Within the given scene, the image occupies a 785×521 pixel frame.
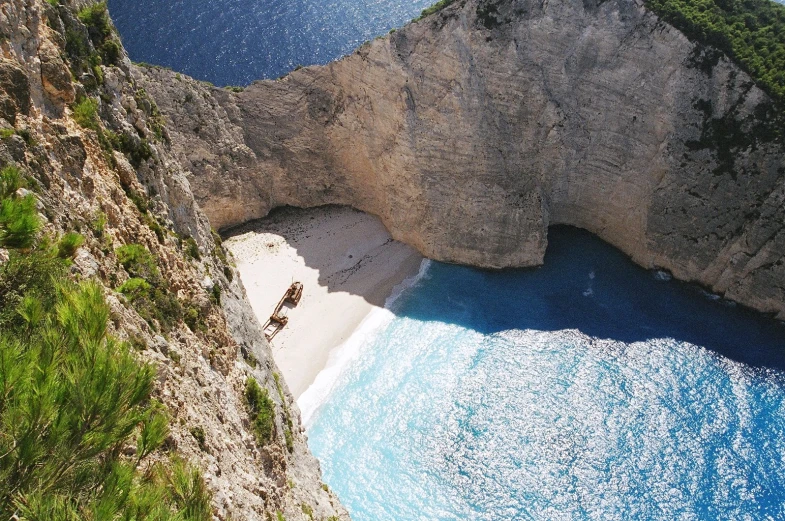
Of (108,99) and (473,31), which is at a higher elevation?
(108,99)

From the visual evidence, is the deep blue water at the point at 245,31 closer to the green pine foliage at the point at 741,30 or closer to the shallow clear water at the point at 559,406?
the shallow clear water at the point at 559,406

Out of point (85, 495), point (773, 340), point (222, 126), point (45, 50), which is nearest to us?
point (85, 495)

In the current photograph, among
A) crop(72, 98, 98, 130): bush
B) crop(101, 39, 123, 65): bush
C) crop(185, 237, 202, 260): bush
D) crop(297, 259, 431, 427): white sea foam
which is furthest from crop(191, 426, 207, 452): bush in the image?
crop(297, 259, 431, 427): white sea foam

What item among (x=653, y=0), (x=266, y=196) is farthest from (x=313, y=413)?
(x=653, y=0)

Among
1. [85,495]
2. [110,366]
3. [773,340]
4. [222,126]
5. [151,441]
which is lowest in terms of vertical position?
[773,340]

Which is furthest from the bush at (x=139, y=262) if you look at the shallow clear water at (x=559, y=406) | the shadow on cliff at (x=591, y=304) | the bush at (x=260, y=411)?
the shadow on cliff at (x=591, y=304)

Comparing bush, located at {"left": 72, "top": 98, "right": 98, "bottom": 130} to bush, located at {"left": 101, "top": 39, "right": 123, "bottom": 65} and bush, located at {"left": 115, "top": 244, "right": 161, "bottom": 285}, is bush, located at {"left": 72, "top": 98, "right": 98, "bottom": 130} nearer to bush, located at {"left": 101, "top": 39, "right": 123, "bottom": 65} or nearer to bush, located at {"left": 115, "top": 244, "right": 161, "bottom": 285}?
bush, located at {"left": 101, "top": 39, "right": 123, "bottom": 65}

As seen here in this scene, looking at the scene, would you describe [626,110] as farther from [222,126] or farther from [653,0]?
[222,126]
